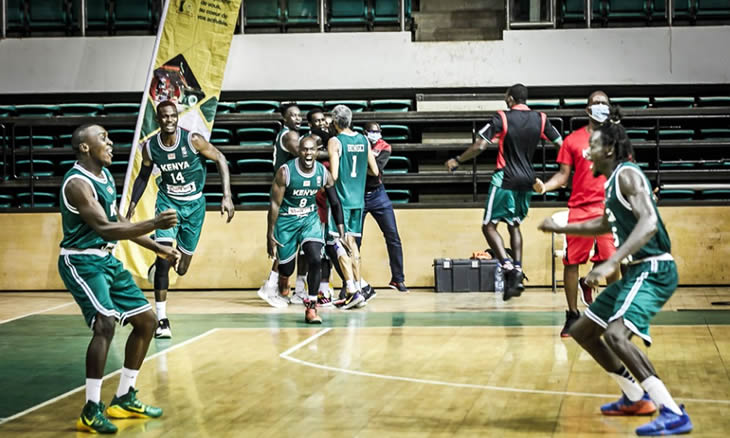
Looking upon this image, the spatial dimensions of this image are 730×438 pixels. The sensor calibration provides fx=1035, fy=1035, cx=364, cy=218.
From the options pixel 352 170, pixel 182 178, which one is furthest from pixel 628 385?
pixel 352 170

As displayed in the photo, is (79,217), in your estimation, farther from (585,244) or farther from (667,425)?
(585,244)

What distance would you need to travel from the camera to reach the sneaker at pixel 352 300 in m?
11.2

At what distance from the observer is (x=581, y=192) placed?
336 inches

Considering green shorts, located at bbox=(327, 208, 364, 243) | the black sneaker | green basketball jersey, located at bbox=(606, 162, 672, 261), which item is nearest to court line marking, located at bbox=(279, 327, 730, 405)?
green basketball jersey, located at bbox=(606, 162, 672, 261)

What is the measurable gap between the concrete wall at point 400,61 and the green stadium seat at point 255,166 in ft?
6.24

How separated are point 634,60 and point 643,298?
445 inches

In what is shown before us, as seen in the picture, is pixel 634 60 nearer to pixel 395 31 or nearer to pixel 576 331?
pixel 395 31

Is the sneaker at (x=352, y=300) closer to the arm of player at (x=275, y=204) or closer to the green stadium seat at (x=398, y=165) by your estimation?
the arm of player at (x=275, y=204)

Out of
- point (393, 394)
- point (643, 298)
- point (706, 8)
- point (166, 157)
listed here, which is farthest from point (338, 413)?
point (706, 8)

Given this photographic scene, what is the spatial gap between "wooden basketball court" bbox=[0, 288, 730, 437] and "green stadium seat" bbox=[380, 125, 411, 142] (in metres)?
4.25

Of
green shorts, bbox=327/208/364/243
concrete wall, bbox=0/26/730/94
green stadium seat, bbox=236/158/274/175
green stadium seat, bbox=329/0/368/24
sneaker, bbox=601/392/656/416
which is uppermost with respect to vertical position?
green stadium seat, bbox=329/0/368/24

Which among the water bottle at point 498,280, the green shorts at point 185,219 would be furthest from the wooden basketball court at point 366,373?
the water bottle at point 498,280

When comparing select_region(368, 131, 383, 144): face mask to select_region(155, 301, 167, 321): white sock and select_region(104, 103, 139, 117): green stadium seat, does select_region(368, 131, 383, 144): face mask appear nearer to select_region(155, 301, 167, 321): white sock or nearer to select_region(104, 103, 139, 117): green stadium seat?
select_region(155, 301, 167, 321): white sock

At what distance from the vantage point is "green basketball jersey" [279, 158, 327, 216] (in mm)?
10711
